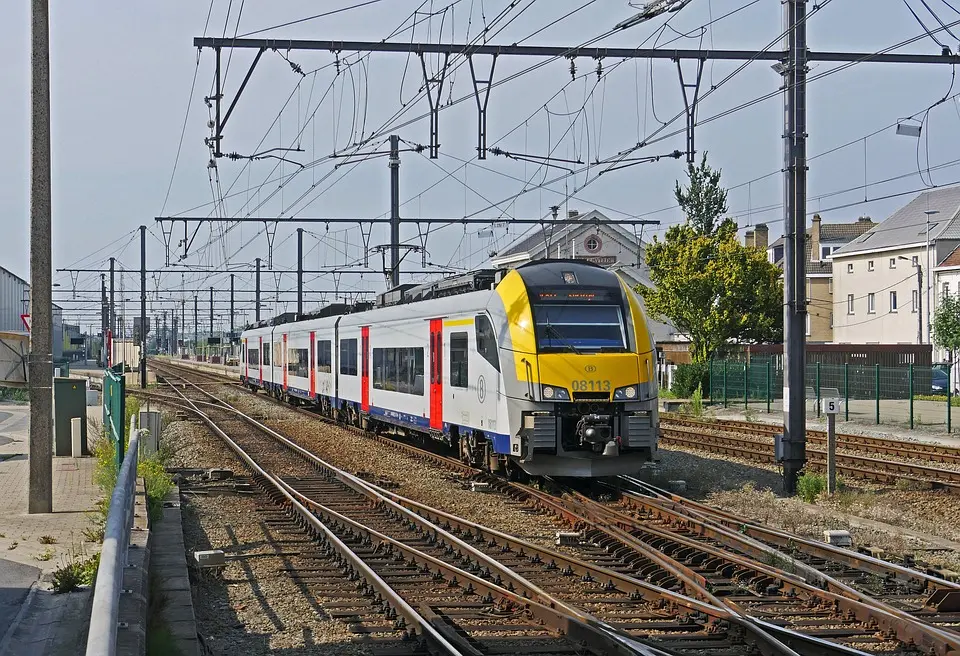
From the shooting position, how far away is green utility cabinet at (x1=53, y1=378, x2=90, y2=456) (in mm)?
18578

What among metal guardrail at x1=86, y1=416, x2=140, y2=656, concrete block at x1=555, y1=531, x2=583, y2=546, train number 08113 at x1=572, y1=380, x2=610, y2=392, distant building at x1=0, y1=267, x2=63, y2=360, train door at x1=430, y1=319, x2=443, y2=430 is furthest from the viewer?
distant building at x1=0, y1=267, x2=63, y2=360

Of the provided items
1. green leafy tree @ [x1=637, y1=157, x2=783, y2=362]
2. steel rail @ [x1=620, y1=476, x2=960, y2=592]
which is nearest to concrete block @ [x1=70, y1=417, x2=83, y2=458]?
steel rail @ [x1=620, y1=476, x2=960, y2=592]

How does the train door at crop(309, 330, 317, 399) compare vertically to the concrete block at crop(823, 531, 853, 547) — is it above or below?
above

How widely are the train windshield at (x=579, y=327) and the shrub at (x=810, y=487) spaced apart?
9.68 feet

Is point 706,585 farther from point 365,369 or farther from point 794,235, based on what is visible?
point 365,369

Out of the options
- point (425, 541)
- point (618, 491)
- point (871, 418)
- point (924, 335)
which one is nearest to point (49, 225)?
point (425, 541)

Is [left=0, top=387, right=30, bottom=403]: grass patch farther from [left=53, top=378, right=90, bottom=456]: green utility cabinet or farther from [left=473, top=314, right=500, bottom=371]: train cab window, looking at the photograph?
[left=473, top=314, right=500, bottom=371]: train cab window

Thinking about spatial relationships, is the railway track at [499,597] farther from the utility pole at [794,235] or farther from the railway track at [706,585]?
the utility pole at [794,235]

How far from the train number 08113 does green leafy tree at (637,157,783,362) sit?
25.0 meters

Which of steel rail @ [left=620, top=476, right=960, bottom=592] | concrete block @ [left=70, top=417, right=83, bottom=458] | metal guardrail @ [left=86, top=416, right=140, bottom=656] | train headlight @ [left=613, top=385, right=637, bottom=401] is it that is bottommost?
steel rail @ [left=620, top=476, right=960, bottom=592]

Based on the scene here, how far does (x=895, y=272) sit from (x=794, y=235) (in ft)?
136

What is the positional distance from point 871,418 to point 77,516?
23218 mm

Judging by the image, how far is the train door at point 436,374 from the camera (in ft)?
56.6

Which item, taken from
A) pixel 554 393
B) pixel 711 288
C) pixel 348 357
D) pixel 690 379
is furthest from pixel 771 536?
pixel 711 288
